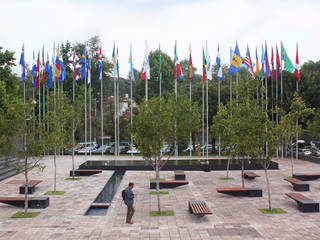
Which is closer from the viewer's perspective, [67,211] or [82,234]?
[82,234]

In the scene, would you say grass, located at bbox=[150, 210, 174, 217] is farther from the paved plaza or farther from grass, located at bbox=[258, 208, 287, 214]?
grass, located at bbox=[258, 208, 287, 214]

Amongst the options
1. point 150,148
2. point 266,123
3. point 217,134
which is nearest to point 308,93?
point 217,134

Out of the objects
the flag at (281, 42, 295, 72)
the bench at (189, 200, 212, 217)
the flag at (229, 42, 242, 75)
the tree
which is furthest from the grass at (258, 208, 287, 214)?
the flag at (281, 42, 295, 72)

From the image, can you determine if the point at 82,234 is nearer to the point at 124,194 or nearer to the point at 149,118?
the point at 124,194

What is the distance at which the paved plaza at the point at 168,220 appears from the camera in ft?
36.9

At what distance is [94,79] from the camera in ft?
183

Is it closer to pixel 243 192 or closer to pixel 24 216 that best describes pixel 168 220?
pixel 243 192

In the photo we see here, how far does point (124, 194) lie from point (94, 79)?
45.1 meters

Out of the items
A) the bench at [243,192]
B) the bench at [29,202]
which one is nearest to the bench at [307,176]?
the bench at [243,192]

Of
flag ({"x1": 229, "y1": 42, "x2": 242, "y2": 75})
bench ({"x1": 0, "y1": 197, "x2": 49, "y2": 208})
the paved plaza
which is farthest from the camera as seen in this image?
flag ({"x1": 229, "y1": 42, "x2": 242, "y2": 75})

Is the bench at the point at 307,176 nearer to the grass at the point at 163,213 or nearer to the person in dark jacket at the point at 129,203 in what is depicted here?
the grass at the point at 163,213

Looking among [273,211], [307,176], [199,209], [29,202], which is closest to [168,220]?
[199,209]

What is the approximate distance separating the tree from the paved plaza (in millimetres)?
1895

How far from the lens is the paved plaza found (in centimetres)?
1123
